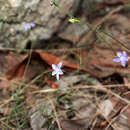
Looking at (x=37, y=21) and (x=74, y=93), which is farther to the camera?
(x=37, y=21)

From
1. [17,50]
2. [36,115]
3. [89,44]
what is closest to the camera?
[36,115]

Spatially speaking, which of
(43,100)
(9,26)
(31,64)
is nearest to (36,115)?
(43,100)

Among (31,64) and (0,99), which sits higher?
(31,64)

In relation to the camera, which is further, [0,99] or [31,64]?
[31,64]

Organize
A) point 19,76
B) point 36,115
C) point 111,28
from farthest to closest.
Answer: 1. point 111,28
2. point 19,76
3. point 36,115

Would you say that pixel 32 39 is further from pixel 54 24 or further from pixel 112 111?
pixel 112 111

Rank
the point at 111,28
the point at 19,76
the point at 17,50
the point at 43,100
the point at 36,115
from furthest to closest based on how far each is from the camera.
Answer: the point at 111,28
the point at 17,50
the point at 19,76
the point at 43,100
the point at 36,115

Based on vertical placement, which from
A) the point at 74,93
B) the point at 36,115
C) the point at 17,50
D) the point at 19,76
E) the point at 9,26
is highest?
the point at 9,26

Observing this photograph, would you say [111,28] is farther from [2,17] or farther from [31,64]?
[2,17]

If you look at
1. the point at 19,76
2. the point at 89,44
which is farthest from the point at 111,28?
the point at 19,76
